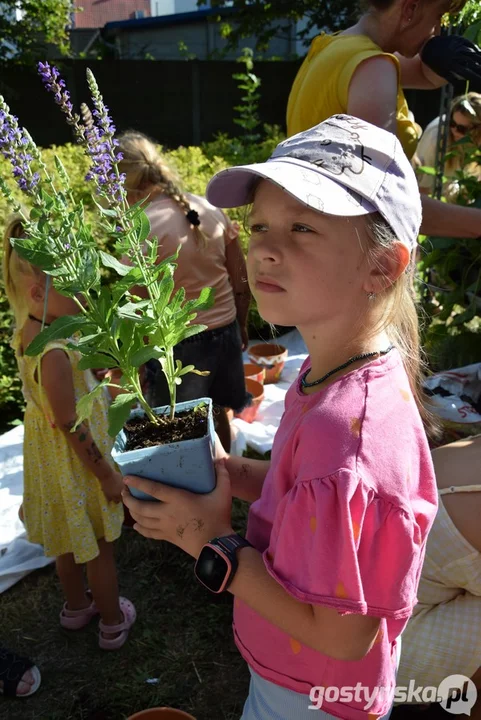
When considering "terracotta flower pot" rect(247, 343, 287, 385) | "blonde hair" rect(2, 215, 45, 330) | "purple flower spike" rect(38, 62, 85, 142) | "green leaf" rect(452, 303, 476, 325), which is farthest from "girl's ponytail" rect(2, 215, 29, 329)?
"terracotta flower pot" rect(247, 343, 287, 385)

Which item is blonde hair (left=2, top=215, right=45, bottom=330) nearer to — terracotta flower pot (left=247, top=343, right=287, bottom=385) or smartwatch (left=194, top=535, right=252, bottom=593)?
smartwatch (left=194, top=535, right=252, bottom=593)

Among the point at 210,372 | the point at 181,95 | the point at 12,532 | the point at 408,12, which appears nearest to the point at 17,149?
the point at 408,12

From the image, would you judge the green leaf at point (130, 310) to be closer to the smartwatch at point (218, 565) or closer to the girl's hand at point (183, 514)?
the girl's hand at point (183, 514)

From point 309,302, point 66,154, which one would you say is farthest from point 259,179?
point 66,154

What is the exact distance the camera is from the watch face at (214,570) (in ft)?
3.44

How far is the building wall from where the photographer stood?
38125mm

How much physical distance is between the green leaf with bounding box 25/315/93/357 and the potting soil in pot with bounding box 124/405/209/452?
24 centimetres

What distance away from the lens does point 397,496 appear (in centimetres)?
92

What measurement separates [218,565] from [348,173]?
2.33ft

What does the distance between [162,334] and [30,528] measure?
138 cm

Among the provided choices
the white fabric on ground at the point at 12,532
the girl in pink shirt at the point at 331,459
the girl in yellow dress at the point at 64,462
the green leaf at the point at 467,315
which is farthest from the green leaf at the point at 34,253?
the white fabric on ground at the point at 12,532

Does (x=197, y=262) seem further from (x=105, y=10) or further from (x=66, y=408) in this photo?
(x=105, y=10)

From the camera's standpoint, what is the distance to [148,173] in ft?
8.42

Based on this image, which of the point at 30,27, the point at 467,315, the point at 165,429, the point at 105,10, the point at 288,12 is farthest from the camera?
the point at 105,10
